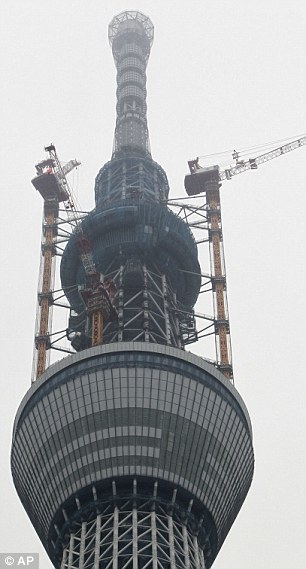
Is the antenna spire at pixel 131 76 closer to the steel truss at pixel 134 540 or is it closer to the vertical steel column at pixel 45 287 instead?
the vertical steel column at pixel 45 287

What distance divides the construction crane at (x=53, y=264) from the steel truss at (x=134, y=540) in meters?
20.8

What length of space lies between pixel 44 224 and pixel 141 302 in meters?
22.5

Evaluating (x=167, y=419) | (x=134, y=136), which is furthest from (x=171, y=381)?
(x=134, y=136)

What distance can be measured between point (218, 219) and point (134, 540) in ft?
177

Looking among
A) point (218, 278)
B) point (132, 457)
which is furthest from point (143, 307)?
point (132, 457)

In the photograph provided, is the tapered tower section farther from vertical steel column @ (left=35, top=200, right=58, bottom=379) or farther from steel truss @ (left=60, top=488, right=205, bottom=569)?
vertical steel column @ (left=35, top=200, right=58, bottom=379)

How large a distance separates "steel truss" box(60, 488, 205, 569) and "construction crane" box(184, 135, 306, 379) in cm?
2163

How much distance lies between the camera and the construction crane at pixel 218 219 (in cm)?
11500

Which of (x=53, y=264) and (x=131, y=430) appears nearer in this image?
(x=131, y=430)

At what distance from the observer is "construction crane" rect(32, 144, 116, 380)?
361 feet

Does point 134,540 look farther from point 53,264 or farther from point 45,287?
point 53,264

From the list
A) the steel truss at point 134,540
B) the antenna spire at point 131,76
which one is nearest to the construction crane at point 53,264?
the antenna spire at point 131,76

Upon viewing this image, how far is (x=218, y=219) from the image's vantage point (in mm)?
132000

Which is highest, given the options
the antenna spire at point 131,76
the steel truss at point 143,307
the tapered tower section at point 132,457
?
the antenna spire at point 131,76
